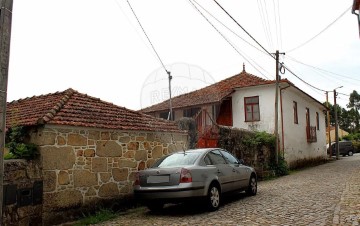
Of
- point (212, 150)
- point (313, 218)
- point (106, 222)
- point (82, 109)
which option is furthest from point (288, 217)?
point (82, 109)

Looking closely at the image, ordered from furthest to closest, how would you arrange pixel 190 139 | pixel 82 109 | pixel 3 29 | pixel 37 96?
1. pixel 190 139
2. pixel 37 96
3. pixel 82 109
4. pixel 3 29

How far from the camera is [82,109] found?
876cm

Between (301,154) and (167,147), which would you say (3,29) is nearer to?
(167,147)

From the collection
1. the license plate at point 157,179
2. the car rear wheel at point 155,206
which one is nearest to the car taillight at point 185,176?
the license plate at point 157,179

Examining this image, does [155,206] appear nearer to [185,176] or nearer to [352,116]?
[185,176]

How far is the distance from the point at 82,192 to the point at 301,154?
18.8 metres

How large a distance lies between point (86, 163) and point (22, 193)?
168 cm

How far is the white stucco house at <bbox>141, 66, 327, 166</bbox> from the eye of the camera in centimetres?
2050

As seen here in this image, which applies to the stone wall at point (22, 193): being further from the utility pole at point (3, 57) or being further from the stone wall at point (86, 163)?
the utility pole at point (3, 57)

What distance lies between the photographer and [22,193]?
658cm

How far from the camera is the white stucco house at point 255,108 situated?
67.3ft

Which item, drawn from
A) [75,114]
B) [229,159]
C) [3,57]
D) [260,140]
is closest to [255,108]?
[260,140]

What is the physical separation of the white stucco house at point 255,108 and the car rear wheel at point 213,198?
1127cm

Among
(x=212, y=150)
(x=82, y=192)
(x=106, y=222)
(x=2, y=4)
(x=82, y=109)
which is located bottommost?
(x=106, y=222)
